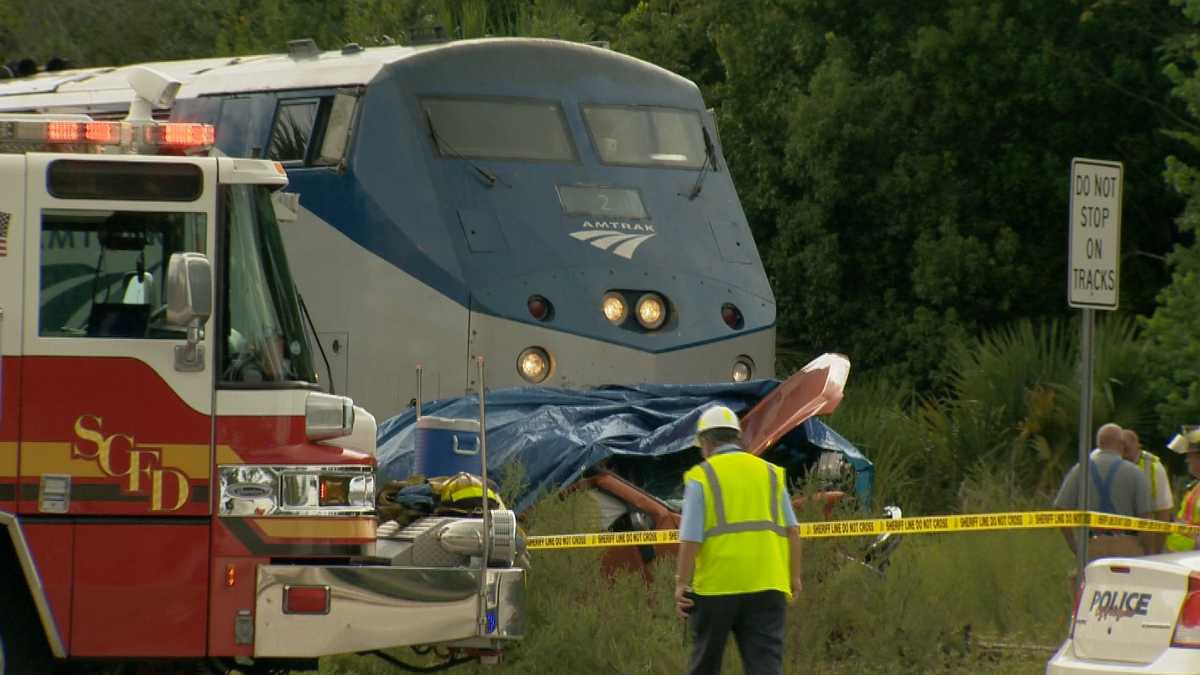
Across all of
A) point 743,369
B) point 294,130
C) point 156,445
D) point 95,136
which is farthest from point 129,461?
point 743,369

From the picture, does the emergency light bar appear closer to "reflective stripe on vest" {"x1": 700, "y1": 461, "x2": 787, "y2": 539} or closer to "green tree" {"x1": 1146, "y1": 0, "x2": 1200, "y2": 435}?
"reflective stripe on vest" {"x1": 700, "y1": 461, "x2": 787, "y2": 539}

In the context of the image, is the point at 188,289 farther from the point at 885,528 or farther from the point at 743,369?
the point at 743,369

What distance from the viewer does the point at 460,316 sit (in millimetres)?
14078

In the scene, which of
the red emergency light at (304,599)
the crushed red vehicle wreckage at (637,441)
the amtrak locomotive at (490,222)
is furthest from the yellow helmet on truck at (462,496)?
the amtrak locomotive at (490,222)

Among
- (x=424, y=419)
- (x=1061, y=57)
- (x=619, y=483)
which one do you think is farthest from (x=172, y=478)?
(x=1061, y=57)

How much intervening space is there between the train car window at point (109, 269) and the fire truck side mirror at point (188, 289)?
10.8 inches

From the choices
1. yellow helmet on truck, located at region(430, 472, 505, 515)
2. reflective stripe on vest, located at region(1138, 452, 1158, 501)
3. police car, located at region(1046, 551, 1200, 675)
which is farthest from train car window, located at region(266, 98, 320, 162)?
police car, located at region(1046, 551, 1200, 675)

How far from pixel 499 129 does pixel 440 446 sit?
3.36m

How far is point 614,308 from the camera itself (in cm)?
1462

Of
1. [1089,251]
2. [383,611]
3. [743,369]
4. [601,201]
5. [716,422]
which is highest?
[601,201]

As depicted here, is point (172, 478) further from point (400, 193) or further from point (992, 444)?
point (992, 444)

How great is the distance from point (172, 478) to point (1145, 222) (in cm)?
1707

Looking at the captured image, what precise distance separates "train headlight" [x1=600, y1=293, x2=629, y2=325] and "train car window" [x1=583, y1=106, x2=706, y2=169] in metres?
1.21

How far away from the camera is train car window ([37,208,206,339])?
9008 millimetres
